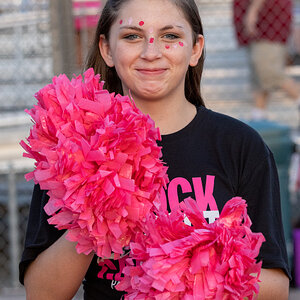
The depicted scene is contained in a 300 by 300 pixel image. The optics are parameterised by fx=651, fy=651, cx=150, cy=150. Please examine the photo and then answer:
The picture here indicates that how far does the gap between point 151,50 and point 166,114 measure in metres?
0.19

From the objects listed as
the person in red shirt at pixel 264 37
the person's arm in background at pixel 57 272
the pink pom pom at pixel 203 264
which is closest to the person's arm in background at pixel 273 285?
the pink pom pom at pixel 203 264

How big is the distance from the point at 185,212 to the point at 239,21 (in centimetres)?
426

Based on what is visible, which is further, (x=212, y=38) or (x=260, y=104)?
(x=212, y=38)

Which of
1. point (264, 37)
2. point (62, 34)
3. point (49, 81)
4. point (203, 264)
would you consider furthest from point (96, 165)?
point (264, 37)

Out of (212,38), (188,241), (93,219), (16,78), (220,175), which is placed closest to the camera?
(188,241)

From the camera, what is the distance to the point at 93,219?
1.38m

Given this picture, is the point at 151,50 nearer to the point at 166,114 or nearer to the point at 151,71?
the point at 151,71

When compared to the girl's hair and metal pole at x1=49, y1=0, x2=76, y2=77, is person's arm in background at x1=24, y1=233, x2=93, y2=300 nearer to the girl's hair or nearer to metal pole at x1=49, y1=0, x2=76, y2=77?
the girl's hair

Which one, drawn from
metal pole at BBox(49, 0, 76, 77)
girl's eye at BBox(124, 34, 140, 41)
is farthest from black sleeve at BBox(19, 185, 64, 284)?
metal pole at BBox(49, 0, 76, 77)

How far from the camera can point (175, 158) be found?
171 cm

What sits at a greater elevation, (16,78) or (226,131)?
(226,131)

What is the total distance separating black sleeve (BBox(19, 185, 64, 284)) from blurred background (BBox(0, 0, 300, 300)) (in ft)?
4.06

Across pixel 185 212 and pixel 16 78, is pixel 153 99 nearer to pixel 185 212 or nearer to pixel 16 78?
pixel 185 212

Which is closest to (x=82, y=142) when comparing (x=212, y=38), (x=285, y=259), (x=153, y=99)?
(x=153, y=99)
